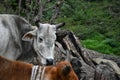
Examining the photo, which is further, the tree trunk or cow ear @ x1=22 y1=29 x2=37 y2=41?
cow ear @ x1=22 y1=29 x2=37 y2=41

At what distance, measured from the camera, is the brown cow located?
2947mm

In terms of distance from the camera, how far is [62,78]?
2979 mm

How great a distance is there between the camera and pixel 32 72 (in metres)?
2.99

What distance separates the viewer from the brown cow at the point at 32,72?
2947 mm

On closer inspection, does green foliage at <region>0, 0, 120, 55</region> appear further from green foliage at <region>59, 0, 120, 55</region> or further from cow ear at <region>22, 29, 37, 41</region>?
cow ear at <region>22, 29, 37, 41</region>

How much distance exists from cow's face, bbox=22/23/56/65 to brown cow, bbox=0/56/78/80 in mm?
3639

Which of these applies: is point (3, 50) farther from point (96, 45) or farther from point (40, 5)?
point (96, 45)

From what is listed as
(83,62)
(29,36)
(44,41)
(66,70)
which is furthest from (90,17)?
(66,70)

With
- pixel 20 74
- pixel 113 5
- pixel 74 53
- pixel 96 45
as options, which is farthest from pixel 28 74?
pixel 113 5

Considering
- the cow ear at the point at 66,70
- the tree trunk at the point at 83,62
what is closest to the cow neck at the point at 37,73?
the cow ear at the point at 66,70

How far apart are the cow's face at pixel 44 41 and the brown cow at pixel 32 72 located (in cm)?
364

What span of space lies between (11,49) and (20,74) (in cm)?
441

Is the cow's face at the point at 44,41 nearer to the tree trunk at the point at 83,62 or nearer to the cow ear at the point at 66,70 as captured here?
the tree trunk at the point at 83,62

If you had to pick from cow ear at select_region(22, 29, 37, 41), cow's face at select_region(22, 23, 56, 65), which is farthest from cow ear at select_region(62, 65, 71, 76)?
cow ear at select_region(22, 29, 37, 41)
